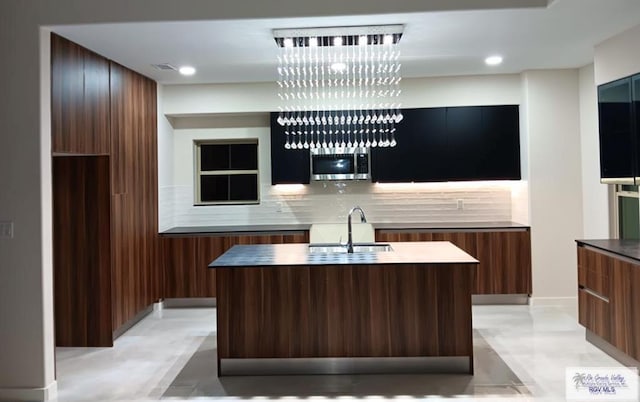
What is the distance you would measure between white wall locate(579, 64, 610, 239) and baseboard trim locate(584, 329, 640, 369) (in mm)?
1243

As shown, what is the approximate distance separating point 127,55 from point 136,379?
270 cm

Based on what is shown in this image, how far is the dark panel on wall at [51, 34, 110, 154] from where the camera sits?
4.27 metres

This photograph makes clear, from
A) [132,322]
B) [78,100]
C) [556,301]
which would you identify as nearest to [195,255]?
[132,322]

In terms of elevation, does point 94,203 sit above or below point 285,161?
below

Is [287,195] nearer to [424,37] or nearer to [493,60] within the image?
[493,60]

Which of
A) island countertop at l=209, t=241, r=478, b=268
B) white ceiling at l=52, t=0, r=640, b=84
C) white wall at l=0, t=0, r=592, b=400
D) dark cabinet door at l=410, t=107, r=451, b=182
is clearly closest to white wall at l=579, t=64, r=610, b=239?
white ceiling at l=52, t=0, r=640, b=84

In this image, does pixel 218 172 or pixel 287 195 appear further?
pixel 218 172

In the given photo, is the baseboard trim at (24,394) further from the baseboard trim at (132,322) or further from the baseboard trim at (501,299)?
the baseboard trim at (501,299)

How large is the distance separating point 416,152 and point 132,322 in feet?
11.7

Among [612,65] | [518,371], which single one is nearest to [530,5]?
[612,65]

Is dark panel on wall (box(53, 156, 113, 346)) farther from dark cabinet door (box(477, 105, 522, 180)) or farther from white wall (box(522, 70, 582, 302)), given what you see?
white wall (box(522, 70, 582, 302))

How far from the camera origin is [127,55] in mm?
5066

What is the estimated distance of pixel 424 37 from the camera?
460 cm

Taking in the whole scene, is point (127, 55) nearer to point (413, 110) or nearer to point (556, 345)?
point (413, 110)
